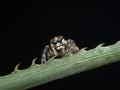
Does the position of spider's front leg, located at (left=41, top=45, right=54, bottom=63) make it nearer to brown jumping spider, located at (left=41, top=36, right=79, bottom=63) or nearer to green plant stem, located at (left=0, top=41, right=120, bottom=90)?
brown jumping spider, located at (left=41, top=36, right=79, bottom=63)

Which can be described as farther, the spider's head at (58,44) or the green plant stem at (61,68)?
the spider's head at (58,44)

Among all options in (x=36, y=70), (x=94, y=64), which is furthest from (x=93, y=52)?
(x=36, y=70)

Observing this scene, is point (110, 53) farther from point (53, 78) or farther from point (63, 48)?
point (63, 48)

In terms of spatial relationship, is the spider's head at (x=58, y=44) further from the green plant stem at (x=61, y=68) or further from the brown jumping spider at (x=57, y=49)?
the green plant stem at (x=61, y=68)

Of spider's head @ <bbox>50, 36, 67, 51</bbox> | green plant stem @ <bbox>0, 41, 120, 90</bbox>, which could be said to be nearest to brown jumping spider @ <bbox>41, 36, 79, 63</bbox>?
spider's head @ <bbox>50, 36, 67, 51</bbox>

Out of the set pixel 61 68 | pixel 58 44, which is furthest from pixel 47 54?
pixel 61 68

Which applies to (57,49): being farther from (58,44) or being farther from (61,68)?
(61,68)

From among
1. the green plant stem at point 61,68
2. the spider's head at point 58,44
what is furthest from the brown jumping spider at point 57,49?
the green plant stem at point 61,68

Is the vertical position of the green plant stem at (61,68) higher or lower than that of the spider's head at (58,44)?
lower
